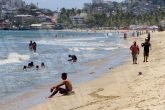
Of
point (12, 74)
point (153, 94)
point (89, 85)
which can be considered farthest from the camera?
point (12, 74)

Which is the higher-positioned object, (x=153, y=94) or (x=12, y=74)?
(x=153, y=94)

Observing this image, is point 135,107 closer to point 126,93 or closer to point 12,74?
point 126,93

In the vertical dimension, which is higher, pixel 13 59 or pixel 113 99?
pixel 113 99

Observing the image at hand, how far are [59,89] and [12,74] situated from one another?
28.9 ft

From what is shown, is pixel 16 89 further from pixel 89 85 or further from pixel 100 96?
pixel 100 96

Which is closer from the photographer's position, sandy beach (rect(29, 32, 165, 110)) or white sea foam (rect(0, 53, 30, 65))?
sandy beach (rect(29, 32, 165, 110))

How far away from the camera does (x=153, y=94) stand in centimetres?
1132

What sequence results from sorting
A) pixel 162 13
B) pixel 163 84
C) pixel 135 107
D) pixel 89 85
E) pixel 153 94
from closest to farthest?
1. pixel 135 107
2. pixel 153 94
3. pixel 163 84
4. pixel 89 85
5. pixel 162 13

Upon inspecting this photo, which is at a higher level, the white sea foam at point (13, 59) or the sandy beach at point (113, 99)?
the sandy beach at point (113, 99)

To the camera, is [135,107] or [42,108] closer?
[135,107]

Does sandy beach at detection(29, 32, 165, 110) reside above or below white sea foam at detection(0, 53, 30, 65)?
above

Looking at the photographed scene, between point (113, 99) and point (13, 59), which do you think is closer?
point (113, 99)

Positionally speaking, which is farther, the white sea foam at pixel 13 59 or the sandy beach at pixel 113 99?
the white sea foam at pixel 13 59

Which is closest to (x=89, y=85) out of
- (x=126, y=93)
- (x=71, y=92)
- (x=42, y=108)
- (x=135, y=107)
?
(x=71, y=92)
